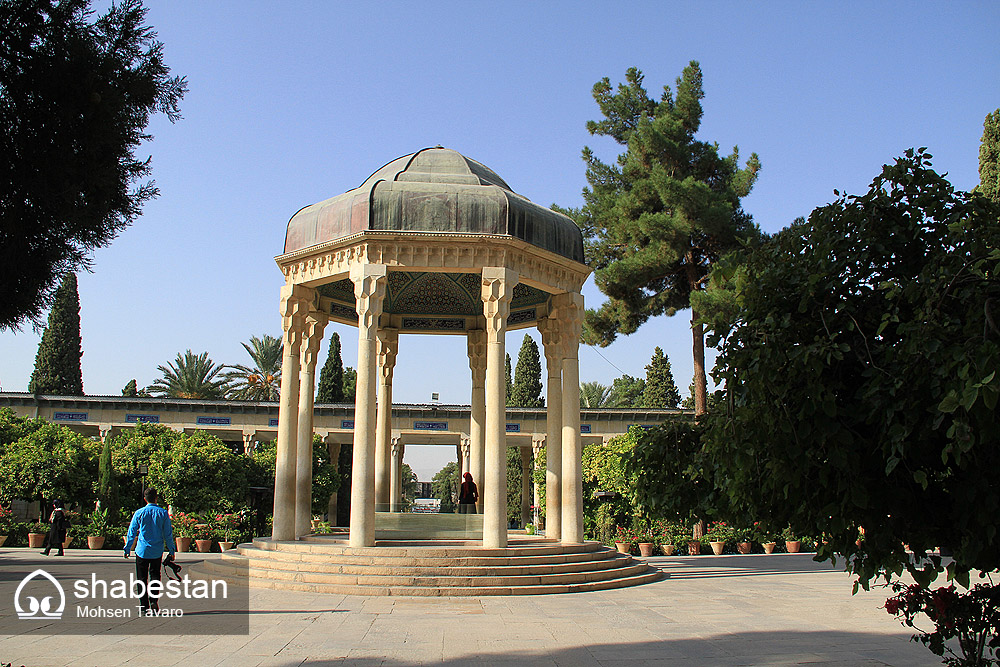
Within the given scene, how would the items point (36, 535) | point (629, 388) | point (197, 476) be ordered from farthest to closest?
1. point (629, 388)
2. point (197, 476)
3. point (36, 535)

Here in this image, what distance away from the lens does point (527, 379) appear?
45.7 metres

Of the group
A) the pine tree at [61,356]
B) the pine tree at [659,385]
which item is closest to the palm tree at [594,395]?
the pine tree at [659,385]

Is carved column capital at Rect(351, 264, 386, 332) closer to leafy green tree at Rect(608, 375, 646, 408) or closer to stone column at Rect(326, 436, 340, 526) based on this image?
stone column at Rect(326, 436, 340, 526)

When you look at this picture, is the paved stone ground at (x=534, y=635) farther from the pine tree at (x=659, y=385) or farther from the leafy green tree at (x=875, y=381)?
the pine tree at (x=659, y=385)

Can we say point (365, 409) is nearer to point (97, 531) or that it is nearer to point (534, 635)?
point (534, 635)

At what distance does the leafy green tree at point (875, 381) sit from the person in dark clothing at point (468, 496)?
14419 millimetres

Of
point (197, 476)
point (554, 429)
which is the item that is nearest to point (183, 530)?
point (197, 476)

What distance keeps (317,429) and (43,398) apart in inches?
505

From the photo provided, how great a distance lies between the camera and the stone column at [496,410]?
13.0 m

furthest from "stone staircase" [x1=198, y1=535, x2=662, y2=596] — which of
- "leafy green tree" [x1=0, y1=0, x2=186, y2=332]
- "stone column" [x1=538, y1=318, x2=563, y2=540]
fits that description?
"leafy green tree" [x1=0, y1=0, x2=186, y2=332]

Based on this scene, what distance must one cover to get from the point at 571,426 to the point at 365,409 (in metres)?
4.21

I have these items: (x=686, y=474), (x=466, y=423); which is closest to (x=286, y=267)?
(x=686, y=474)

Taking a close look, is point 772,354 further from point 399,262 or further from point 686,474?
point 399,262

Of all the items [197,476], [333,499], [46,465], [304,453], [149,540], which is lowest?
[333,499]
